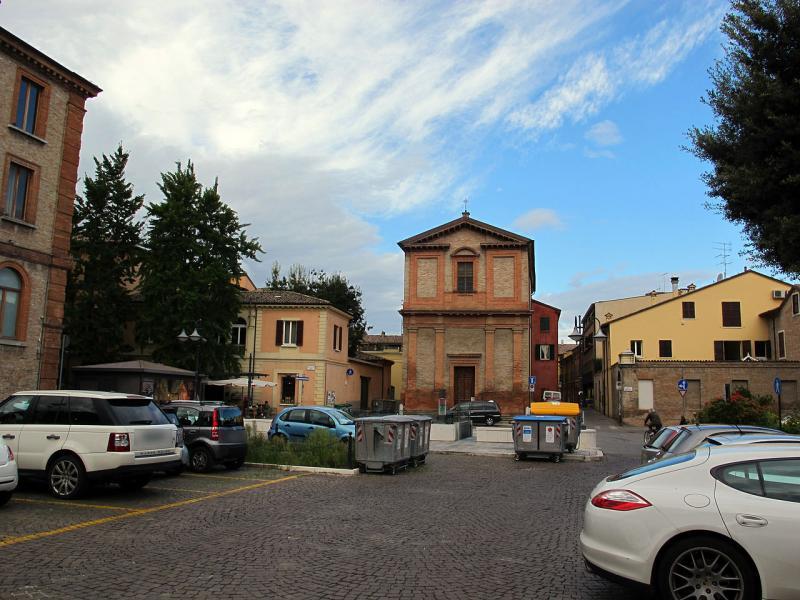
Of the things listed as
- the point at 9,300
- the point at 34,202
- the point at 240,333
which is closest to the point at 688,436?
the point at 9,300

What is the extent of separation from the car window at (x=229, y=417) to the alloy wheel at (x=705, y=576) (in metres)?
11.2

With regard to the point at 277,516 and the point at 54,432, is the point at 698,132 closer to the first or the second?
the point at 277,516

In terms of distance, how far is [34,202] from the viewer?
21969mm

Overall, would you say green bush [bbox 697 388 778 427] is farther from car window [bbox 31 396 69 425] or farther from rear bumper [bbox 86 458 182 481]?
car window [bbox 31 396 69 425]

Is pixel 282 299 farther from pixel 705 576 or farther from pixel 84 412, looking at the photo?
pixel 705 576

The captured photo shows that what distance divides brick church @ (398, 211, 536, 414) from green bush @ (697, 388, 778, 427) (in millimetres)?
17896

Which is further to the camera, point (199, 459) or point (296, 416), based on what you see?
point (296, 416)

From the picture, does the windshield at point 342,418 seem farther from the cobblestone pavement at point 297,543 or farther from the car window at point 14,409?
the car window at point 14,409

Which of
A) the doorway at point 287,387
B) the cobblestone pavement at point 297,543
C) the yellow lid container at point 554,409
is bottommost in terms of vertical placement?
the cobblestone pavement at point 297,543

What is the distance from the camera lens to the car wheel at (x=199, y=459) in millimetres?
14117

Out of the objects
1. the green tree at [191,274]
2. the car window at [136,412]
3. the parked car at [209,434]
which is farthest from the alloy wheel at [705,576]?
the green tree at [191,274]

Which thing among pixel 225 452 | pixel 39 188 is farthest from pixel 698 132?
pixel 39 188

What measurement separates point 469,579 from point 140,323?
3415cm

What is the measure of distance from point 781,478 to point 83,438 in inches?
367
